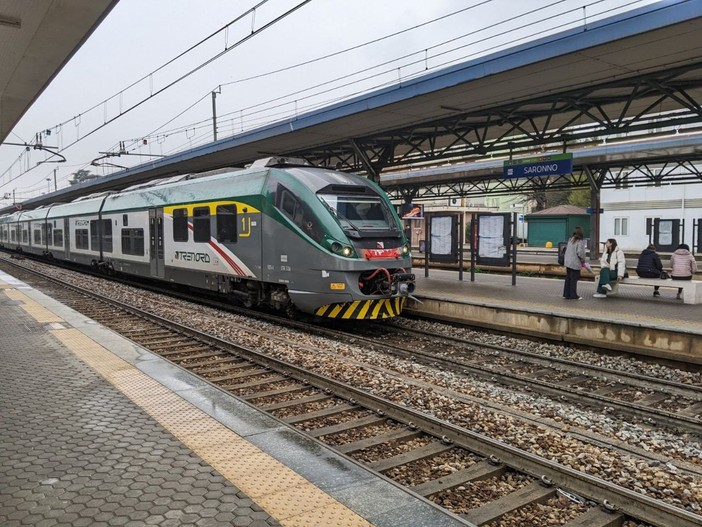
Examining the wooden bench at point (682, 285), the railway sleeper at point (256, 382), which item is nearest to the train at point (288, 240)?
the railway sleeper at point (256, 382)

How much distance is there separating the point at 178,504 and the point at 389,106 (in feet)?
35.6

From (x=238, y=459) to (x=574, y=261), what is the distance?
32.4 feet

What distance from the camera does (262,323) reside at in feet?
37.1

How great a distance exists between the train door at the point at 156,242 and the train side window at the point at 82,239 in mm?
6999

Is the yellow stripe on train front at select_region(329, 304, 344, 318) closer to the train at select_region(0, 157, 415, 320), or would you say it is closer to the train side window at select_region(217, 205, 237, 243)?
the train at select_region(0, 157, 415, 320)

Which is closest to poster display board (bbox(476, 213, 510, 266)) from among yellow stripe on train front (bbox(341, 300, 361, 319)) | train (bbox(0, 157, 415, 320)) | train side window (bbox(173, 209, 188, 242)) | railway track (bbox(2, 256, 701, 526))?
train (bbox(0, 157, 415, 320))

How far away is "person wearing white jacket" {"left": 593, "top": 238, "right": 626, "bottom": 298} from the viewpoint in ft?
39.9

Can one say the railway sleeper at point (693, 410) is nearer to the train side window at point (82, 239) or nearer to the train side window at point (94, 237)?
the train side window at point (94, 237)

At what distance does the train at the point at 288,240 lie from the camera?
32.3ft

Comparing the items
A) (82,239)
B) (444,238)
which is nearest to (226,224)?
(444,238)

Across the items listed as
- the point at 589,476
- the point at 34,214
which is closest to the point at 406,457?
the point at 589,476

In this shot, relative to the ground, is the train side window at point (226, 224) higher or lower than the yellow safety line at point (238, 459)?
higher

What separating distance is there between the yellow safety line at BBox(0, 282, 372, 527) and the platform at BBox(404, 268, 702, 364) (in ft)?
22.9

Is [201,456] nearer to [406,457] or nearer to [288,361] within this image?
[406,457]
